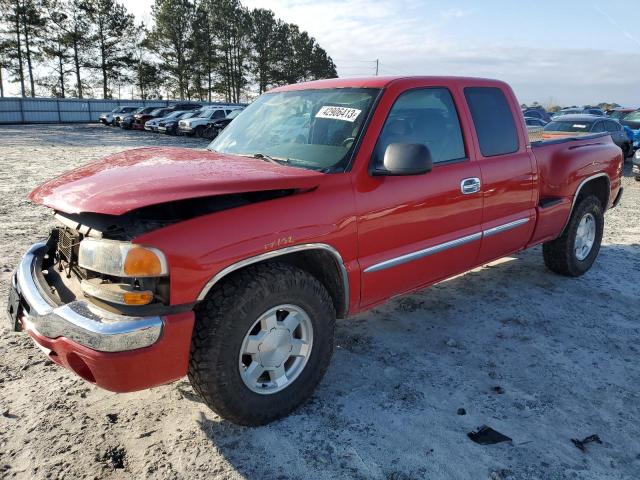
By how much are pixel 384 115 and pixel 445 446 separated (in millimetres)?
1983

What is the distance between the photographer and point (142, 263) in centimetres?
226

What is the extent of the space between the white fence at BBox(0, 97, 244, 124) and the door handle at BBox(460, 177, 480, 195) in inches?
1494

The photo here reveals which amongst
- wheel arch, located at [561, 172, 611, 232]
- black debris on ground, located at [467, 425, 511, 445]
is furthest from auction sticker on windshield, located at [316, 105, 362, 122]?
wheel arch, located at [561, 172, 611, 232]

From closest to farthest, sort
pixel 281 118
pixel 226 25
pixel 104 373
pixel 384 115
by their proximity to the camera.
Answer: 1. pixel 104 373
2. pixel 384 115
3. pixel 281 118
4. pixel 226 25

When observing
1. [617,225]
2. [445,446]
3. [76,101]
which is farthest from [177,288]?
[76,101]

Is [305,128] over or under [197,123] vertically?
under

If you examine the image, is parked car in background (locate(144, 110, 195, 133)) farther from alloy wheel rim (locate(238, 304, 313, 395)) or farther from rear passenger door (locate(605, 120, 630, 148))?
alloy wheel rim (locate(238, 304, 313, 395))

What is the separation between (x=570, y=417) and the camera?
290 cm

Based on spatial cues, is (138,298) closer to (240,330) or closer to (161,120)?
(240,330)

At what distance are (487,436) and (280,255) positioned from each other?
1493 millimetres

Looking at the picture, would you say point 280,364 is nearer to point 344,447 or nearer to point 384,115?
point 344,447

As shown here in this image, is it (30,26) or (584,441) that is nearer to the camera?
(584,441)

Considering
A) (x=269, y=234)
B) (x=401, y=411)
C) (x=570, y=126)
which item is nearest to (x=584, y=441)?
(x=401, y=411)

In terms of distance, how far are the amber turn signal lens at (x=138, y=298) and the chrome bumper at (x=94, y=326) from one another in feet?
0.25
